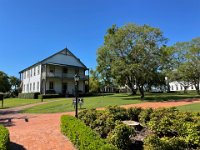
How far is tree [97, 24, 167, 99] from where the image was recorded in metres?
26.8

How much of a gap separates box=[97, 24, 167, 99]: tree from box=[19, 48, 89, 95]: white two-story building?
1472cm

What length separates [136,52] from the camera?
2791cm

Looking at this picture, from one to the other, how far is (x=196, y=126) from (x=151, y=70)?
21.0 m

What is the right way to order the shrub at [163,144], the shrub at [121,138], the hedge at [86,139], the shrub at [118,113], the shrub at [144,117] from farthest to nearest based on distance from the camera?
the shrub at [118,113]
the shrub at [144,117]
the shrub at [121,138]
the shrub at [163,144]
the hedge at [86,139]

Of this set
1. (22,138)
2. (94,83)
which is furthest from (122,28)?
(94,83)

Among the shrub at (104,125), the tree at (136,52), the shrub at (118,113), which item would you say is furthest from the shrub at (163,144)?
the tree at (136,52)

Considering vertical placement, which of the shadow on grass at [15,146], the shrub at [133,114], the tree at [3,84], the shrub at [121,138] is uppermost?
the tree at [3,84]

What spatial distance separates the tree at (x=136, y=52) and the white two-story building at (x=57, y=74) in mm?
14722

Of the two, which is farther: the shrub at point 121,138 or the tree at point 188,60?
the tree at point 188,60

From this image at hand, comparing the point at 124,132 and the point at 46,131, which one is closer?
the point at 124,132

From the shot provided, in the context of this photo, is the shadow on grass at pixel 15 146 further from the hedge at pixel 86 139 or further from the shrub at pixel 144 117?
the shrub at pixel 144 117

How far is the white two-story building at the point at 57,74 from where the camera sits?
4069 centimetres

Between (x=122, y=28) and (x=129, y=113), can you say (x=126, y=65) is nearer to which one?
(x=122, y=28)

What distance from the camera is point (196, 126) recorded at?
6516 millimetres
